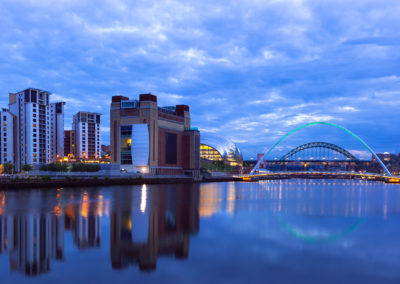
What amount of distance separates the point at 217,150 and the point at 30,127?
212 ft

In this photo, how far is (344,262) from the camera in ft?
44.3

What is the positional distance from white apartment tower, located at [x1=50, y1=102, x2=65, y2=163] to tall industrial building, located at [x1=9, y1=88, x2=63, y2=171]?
11.8m

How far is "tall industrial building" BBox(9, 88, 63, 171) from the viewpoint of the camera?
98500 millimetres

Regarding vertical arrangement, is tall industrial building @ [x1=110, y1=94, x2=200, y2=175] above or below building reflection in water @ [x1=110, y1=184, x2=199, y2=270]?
above

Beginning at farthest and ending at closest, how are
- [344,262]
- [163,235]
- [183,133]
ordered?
[183,133] → [163,235] → [344,262]

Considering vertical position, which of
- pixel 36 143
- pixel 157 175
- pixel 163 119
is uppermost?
pixel 163 119

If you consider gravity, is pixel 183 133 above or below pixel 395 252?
above

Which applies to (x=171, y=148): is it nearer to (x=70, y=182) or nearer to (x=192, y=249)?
(x=70, y=182)

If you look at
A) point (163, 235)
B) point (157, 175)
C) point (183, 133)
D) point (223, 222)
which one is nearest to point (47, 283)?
point (163, 235)

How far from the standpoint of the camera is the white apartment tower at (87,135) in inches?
5226

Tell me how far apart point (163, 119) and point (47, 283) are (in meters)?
87.0

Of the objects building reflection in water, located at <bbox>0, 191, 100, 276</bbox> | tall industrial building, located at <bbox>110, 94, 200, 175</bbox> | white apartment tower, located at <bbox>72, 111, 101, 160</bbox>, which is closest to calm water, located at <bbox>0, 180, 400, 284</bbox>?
building reflection in water, located at <bbox>0, 191, 100, 276</bbox>

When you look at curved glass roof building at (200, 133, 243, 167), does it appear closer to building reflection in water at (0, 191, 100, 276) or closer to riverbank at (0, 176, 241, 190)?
riverbank at (0, 176, 241, 190)

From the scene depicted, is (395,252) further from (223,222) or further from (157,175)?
(157,175)
